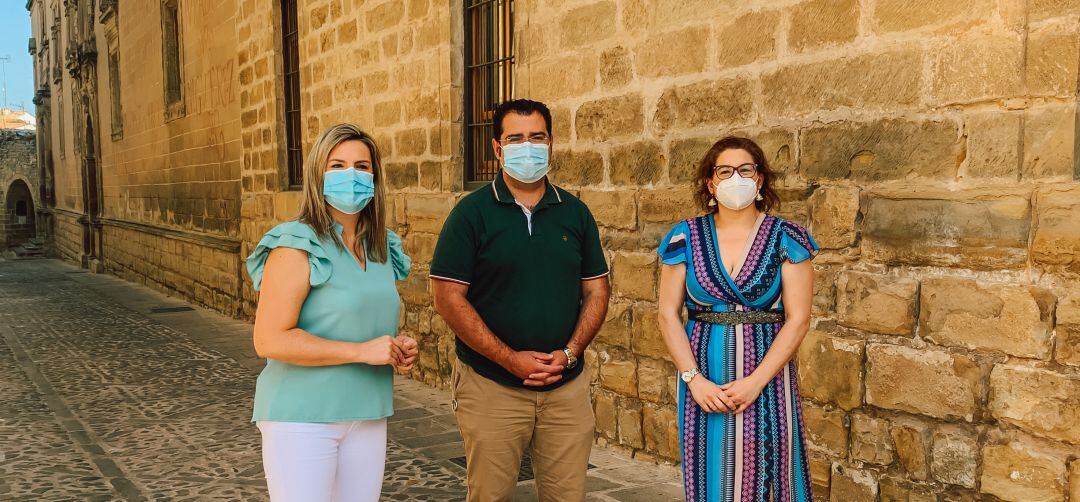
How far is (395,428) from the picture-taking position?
18.9 feet

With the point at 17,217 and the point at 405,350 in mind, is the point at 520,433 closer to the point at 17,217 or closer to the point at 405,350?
the point at 405,350

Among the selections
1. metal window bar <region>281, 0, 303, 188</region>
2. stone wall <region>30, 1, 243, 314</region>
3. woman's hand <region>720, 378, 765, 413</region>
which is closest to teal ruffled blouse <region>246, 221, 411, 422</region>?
woman's hand <region>720, 378, 765, 413</region>

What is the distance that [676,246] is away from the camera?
2.92 meters

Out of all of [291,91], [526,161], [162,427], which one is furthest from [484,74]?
[291,91]

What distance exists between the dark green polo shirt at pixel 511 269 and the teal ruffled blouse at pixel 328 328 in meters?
0.42

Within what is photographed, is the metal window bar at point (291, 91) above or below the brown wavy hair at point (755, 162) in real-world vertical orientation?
above

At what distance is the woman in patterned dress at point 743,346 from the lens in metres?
2.75

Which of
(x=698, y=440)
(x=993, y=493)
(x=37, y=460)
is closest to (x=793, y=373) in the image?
(x=698, y=440)

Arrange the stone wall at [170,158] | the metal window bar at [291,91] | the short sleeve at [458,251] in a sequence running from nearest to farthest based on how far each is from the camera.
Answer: the short sleeve at [458,251] < the metal window bar at [291,91] < the stone wall at [170,158]

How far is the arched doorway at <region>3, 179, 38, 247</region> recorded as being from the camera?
33.0 metres

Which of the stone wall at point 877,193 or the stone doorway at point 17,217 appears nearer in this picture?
the stone wall at point 877,193

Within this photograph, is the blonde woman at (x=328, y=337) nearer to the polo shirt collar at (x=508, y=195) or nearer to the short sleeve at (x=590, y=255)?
the polo shirt collar at (x=508, y=195)

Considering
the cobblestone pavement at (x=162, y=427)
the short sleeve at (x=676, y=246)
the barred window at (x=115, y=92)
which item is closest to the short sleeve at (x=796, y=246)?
the short sleeve at (x=676, y=246)

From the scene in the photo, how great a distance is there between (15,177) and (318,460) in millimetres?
36945
